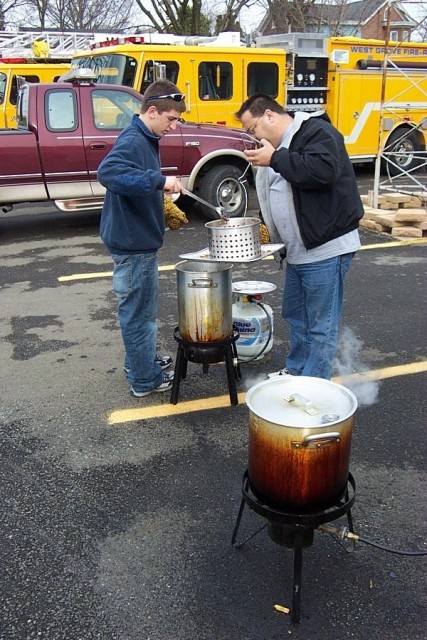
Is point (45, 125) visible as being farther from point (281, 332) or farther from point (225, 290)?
point (225, 290)

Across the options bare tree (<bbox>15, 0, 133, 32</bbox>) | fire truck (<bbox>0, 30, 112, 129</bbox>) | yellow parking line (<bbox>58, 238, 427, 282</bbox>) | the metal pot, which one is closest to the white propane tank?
the metal pot

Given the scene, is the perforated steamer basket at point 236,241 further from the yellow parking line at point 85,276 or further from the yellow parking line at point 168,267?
the yellow parking line at point 85,276

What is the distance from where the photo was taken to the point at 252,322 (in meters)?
4.38

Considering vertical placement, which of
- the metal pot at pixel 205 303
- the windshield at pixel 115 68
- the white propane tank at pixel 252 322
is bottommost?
the white propane tank at pixel 252 322

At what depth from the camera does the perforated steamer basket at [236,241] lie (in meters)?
3.46

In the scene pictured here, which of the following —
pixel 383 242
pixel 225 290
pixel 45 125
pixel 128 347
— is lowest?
pixel 383 242

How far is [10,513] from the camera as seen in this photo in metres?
2.99

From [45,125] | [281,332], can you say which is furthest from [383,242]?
[45,125]

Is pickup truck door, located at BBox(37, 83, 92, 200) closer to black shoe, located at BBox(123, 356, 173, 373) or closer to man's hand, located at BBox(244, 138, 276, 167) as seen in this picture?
black shoe, located at BBox(123, 356, 173, 373)

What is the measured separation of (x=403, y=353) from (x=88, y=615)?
324cm

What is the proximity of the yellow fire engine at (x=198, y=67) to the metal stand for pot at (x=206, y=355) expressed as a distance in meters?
6.98

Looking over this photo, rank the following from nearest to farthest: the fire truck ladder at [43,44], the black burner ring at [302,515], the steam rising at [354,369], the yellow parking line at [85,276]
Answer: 1. the black burner ring at [302,515]
2. the steam rising at [354,369]
3. the yellow parking line at [85,276]
4. the fire truck ladder at [43,44]

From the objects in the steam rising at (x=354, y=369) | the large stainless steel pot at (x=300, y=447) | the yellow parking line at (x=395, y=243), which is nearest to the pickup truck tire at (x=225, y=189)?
the yellow parking line at (x=395, y=243)

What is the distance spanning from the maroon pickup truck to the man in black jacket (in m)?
5.04
